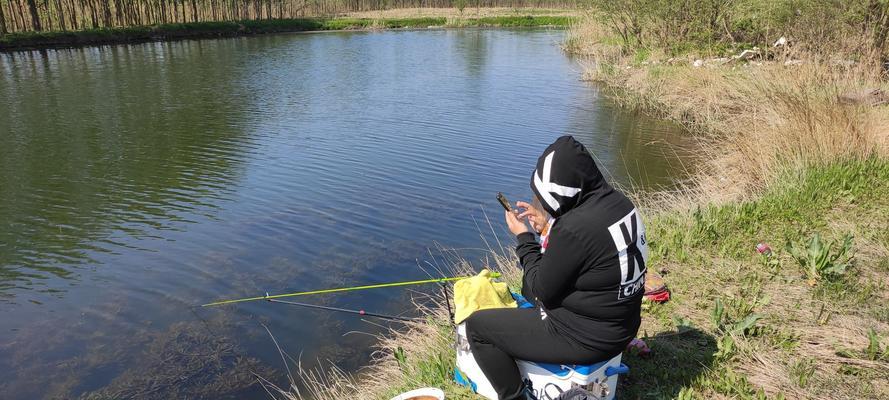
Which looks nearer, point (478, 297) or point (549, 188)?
point (549, 188)

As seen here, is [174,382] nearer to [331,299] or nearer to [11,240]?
[331,299]

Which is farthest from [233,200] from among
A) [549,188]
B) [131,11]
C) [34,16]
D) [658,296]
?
[131,11]

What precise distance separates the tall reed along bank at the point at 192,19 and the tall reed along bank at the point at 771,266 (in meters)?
31.6

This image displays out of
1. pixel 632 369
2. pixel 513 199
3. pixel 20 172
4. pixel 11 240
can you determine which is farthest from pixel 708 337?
pixel 20 172

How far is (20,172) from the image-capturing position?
10.3 meters

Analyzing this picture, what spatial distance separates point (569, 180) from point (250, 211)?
267 inches

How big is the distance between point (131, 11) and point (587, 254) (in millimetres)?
42429

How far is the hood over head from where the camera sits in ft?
8.50

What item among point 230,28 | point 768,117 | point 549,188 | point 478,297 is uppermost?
point 549,188

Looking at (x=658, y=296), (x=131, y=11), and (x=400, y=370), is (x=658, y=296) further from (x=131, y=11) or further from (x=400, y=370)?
(x=131, y=11)

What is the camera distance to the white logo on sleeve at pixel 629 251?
8.41 ft

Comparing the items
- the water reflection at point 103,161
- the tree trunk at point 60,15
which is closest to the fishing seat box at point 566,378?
the water reflection at point 103,161

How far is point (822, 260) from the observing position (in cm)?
425

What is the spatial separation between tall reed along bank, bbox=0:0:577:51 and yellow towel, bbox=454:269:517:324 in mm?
32753
